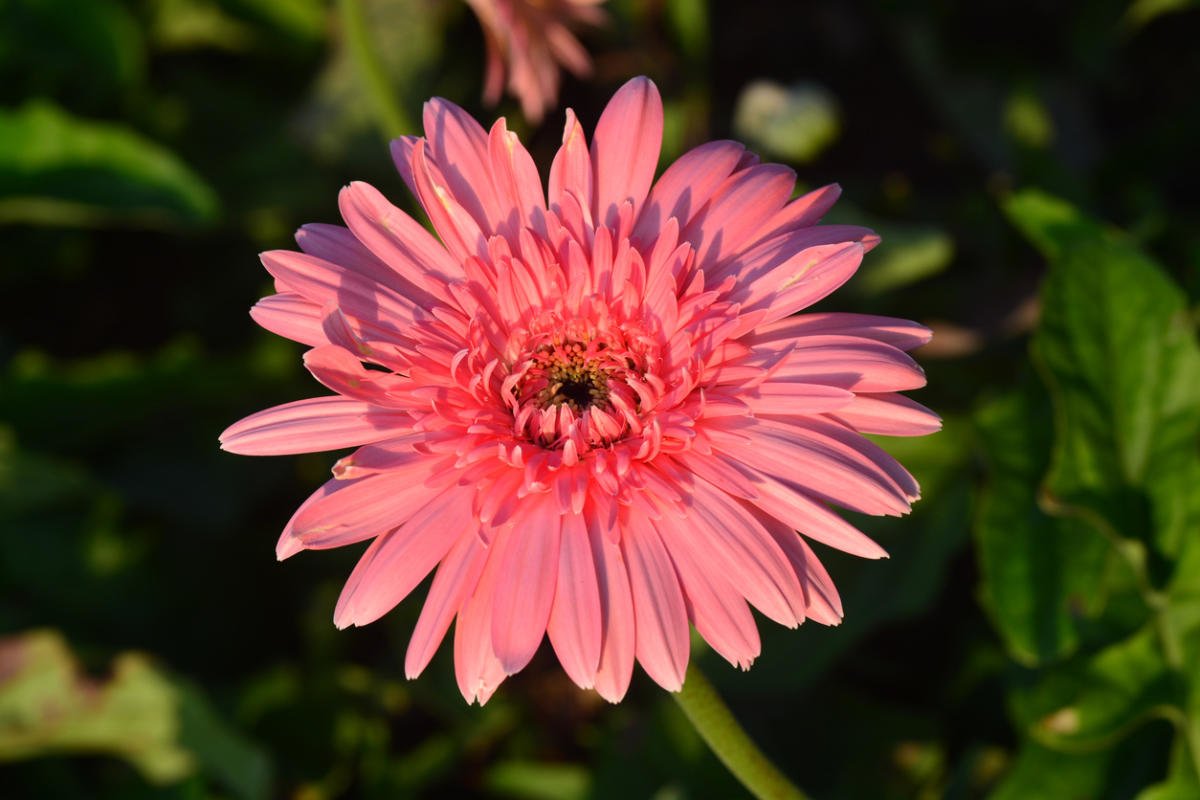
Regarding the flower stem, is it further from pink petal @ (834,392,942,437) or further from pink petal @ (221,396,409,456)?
pink petal @ (221,396,409,456)

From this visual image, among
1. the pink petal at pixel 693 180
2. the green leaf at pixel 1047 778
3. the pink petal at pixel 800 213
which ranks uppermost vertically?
the pink petal at pixel 693 180

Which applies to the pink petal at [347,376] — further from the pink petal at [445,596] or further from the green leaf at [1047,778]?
the green leaf at [1047,778]

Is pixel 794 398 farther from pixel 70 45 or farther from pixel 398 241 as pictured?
pixel 70 45

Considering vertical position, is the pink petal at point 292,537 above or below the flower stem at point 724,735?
above

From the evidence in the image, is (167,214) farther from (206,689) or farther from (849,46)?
(849,46)

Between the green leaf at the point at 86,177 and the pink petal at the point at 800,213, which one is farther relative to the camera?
the green leaf at the point at 86,177

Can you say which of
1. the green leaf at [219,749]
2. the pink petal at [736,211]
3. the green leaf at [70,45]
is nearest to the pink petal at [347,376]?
the pink petal at [736,211]

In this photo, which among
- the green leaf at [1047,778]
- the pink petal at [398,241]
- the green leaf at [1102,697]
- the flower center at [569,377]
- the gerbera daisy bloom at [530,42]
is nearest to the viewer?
the pink petal at [398,241]

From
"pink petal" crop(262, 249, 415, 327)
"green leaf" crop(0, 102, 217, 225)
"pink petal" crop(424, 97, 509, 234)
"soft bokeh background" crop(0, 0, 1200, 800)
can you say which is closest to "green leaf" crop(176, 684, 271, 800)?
"soft bokeh background" crop(0, 0, 1200, 800)
